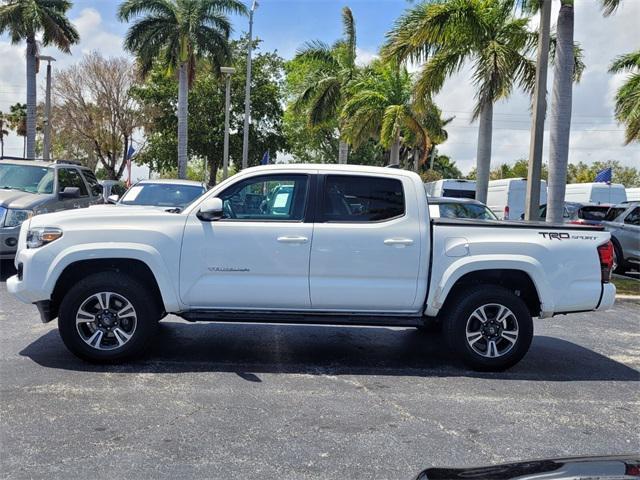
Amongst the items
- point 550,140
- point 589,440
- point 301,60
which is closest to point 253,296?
point 589,440

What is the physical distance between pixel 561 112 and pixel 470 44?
4692 millimetres

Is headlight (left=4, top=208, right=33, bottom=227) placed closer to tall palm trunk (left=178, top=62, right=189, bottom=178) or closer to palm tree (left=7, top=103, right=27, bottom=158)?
tall palm trunk (left=178, top=62, right=189, bottom=178)

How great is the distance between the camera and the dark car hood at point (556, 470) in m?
2.03

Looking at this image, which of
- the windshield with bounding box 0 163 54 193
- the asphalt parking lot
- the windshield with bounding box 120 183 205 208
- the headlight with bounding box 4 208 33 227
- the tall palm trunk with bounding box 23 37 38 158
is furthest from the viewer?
the tall palm trunk with bounding box 23 37 38 158

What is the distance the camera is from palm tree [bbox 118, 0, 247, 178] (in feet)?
89.6

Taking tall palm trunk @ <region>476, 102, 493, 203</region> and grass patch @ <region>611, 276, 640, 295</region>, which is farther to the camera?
tall palm trunk @ <region>476, 102, 493, 203</region>

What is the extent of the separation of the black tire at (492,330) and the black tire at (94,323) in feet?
9.50

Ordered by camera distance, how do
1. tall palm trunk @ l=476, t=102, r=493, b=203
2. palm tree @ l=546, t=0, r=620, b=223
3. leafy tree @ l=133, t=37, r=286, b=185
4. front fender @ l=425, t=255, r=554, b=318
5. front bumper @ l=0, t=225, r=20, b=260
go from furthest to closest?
leafy tree @ l=133, t=37, r=286, b=185 < tall palm trunk @ l=476, t=102, r=493, b=203 < palm tree @ l=546, t=0, r=620, b=223 < front bumper @ l=0, t=225, r=20, b=260 < front fender @ l=425, t=255, r=554, b=318

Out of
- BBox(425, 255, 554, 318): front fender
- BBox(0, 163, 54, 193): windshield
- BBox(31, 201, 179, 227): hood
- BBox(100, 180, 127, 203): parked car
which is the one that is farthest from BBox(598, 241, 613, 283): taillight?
BBox(100, 180, 127, 203): parked car

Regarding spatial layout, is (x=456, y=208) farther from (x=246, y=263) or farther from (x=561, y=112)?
(x=246, y=263)

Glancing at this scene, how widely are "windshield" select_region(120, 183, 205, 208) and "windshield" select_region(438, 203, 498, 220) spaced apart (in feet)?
14.7

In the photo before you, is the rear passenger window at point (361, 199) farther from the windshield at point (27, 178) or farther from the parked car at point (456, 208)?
the windshield at point (27, 178)

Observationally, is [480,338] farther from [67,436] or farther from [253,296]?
[67,436]

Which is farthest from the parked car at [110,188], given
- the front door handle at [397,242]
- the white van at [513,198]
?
the white van at [513,198]
